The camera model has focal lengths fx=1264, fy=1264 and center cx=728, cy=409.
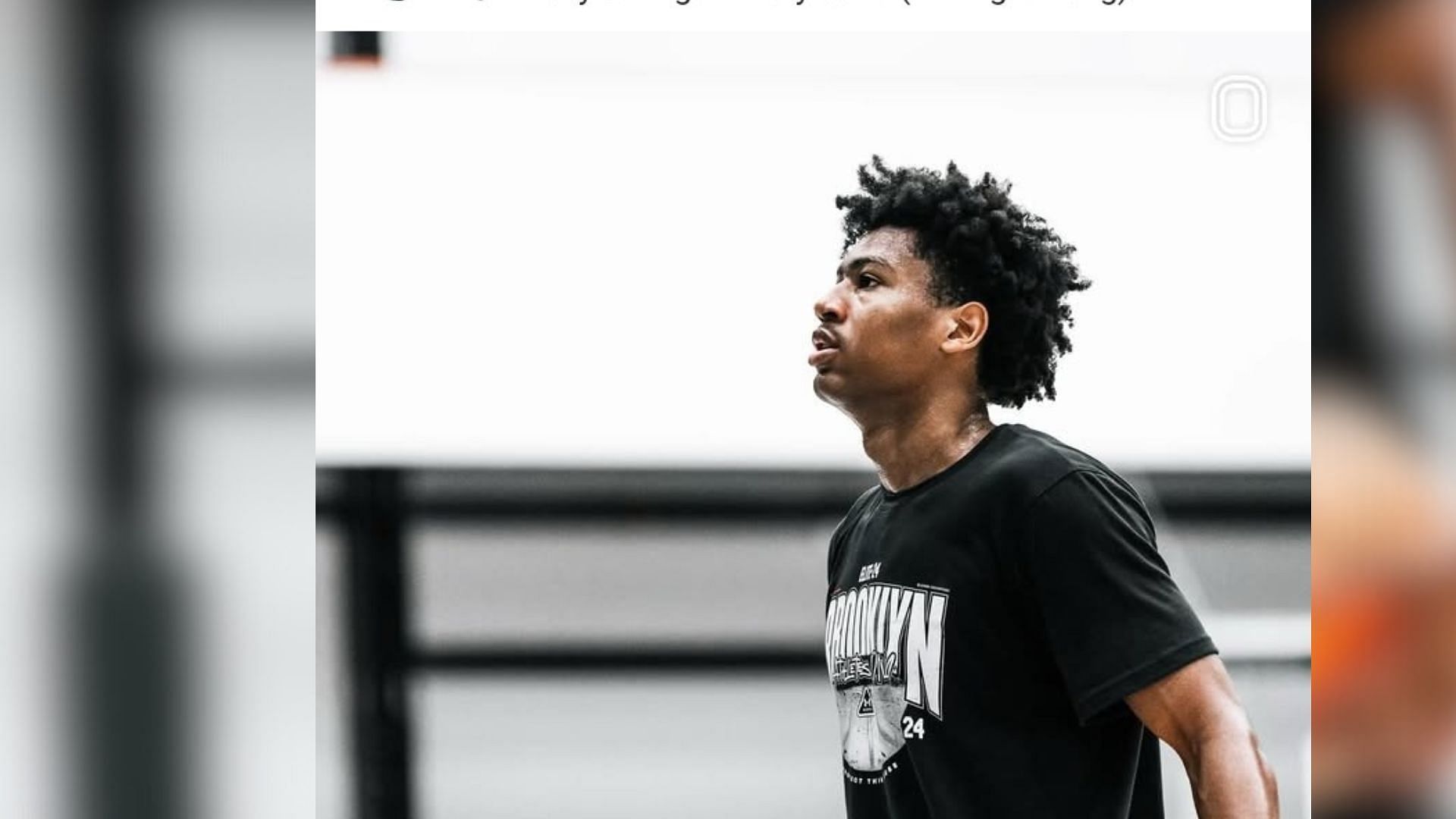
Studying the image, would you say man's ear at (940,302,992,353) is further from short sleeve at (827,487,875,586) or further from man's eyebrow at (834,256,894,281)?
short sleeve at (827,487,875,586)

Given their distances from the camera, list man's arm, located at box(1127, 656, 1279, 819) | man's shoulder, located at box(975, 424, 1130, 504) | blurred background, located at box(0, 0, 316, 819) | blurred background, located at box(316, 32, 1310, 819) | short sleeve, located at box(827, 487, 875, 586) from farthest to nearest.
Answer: blurred background, located at box(316, 32, 1310, 819) → short sleeve, located at box(827, 487, 875, 586) → blurred background, located at box(0, 0, 316, 819) → man's shoulder, located at box(975, 424, 1130, 504) → man's arm, located at box(1127, 656, 1279, 819)

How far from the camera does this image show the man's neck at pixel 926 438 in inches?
56.3

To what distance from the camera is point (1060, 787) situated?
1.26 m

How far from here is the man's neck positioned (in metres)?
1.43

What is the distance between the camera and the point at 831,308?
147 centimetres

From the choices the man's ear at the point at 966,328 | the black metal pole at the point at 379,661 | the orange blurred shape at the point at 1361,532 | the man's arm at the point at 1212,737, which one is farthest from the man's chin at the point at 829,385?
the black metal pole at the point at 379,661

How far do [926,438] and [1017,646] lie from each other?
0.88 ft

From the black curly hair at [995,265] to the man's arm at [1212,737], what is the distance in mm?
417

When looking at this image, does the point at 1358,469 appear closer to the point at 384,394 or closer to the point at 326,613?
the point at 384,394

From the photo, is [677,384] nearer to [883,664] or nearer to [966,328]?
[966,328]

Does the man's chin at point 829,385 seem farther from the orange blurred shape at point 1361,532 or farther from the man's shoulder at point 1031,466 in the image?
the orange blurred shape at point 1361,532

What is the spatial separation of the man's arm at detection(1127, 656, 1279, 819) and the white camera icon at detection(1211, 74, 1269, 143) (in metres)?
0.78

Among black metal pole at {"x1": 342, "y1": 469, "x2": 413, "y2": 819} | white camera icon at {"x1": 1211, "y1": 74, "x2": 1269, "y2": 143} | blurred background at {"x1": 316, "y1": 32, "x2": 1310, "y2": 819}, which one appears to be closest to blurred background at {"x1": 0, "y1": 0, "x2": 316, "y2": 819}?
blurred background at {"x1": 316, "y1": 32, "x2": 1310, "y2": 819}

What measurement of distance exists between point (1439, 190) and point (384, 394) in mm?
1385
